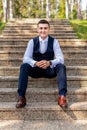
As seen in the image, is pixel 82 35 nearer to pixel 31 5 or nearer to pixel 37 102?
pixel 37 102

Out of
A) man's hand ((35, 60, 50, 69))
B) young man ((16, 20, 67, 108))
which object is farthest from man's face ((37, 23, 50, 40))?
man's hand ((35, 60, 50, 69))

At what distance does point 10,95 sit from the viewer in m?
4.43

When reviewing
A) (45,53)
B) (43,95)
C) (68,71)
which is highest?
(45,53)

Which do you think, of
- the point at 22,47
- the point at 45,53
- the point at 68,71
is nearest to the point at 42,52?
the point at 45,53

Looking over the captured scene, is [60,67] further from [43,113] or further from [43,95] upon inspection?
[43,113]

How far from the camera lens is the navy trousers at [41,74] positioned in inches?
160

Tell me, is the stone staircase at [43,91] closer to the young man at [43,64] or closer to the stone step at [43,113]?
the stone step at [43,113]

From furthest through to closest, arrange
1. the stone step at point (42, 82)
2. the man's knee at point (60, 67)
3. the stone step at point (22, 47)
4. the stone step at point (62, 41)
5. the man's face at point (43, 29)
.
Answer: the stone step at point (62, 41) → the stone step at point (22, 47) → the stone step at point (42, 82) → the man's face at point (43, 29) → the man's knee at point (60, 67)

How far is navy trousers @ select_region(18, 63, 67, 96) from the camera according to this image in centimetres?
406

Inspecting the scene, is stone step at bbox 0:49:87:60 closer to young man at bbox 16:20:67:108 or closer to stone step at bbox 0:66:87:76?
stone step at bbox 0:66:87:76

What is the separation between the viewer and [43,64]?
435 cm

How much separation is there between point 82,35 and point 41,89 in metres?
4.07

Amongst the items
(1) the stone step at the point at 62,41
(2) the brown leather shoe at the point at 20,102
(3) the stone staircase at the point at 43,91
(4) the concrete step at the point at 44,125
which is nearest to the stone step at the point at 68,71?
(3) the stone staircase at the point at 43,91

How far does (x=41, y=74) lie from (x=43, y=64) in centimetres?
23
